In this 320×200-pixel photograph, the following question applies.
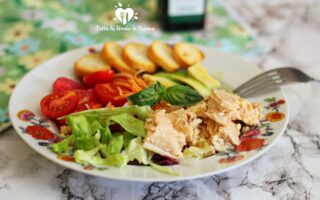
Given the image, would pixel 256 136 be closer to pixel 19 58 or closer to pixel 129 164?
pixel 129 164

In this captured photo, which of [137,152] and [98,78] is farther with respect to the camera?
[98,78]

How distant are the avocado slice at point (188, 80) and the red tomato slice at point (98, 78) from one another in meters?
0.18

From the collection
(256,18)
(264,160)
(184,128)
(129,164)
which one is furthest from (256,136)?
(256,18)

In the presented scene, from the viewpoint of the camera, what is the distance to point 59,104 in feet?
5.03

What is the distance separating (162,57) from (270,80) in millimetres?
413

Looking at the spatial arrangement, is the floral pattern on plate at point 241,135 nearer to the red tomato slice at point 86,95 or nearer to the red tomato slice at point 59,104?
the red tomato slice at point 59,104

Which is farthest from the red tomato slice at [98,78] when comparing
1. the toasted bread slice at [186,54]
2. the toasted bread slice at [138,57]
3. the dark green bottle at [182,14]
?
the dark green bottle at [182,14]

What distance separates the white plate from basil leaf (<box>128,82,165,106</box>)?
24 centimetres

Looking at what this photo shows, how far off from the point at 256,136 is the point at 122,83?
49cm

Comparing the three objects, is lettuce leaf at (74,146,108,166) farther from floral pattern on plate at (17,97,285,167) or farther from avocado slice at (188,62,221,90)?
avocado slice at (188,62,221,90)

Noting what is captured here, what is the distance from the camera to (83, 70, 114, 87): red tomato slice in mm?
1716

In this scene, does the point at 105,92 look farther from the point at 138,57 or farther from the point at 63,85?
the point at 138,57

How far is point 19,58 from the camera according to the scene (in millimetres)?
2066

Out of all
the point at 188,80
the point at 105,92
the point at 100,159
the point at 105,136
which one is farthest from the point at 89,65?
the point at 100,159
